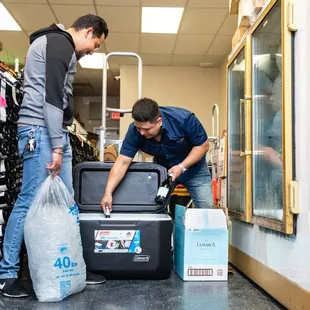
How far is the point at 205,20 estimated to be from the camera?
505 cm

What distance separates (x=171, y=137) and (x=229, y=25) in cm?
338

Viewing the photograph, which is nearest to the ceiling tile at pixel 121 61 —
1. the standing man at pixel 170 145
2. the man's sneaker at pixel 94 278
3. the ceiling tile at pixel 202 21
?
the ceiling tile at pixel 202 21

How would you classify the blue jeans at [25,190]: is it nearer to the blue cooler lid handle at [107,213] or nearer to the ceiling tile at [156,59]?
the blue cooler lid handle at [107,213]

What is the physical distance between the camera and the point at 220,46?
19.5 ft

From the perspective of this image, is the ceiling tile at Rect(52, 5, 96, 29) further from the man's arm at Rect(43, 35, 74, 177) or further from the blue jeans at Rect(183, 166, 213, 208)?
the man's arm at Rect(43, 35, 74, 177)

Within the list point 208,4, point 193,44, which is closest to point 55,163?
point 208,4

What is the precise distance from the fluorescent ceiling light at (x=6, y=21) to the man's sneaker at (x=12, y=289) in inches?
155

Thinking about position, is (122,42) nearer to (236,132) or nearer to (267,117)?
(236,132)

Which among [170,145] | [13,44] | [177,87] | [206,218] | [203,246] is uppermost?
[13,44]

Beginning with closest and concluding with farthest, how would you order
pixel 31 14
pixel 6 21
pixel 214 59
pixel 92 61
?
pixel 31 14, pixel 6 21, pixel 214 59, pixel 92 61

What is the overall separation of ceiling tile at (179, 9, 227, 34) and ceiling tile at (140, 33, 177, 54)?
13.0 inches

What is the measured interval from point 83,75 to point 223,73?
261 centimetres

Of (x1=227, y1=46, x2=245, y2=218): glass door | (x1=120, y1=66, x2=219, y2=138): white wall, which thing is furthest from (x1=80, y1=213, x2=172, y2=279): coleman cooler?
(x1=120, y1=66, x2=219, y2=138): white wall

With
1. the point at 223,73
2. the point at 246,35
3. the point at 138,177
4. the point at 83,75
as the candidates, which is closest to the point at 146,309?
the point at 138,177
